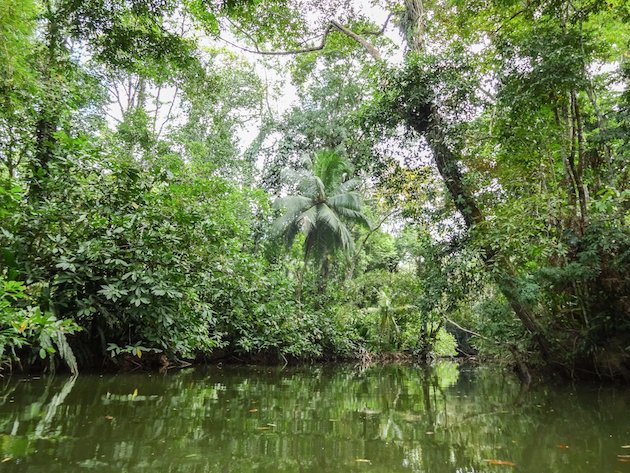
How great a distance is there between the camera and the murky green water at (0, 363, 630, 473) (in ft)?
6.48

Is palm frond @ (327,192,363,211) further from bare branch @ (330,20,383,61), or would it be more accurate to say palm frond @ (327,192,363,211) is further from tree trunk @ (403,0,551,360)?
tree trunk @ (403,0,551,360)

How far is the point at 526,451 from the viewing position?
2348mm

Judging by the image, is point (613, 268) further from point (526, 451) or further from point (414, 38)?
point (414, 38)

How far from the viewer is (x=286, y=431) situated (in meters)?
2.67

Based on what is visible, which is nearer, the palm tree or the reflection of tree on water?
the reflection of tree on water

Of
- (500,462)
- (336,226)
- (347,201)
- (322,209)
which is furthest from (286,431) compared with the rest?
(347,201)

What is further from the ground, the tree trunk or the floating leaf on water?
the tree trunk

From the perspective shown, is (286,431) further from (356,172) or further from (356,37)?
(356,37)

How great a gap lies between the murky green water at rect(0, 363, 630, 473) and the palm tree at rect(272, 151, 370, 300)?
1067cm

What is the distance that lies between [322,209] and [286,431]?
1294 cm

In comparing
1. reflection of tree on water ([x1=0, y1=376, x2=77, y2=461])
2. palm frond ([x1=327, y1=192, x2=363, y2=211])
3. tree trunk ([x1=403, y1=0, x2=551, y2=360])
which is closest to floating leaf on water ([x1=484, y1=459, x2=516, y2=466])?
reflection of tree on water ([x1=0, y1=376, x2=77, y2=461])

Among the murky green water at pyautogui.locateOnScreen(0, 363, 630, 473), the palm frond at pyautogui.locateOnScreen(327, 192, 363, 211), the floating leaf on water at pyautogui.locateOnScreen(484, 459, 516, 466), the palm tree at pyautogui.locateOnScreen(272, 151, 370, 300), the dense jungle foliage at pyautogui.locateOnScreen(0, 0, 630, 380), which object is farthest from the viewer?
the palm frond at pyautogui.locateOnScreen(327, 192, 363, 211)

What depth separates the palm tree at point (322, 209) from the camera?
1508cm

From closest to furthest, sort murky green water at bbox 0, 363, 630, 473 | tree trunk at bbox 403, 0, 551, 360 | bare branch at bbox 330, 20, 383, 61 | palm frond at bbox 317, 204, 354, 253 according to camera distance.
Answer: murky green water at bbox 0, 363, 630, 473 < tree trunk at bbox 403, 0, 551, 360 < bare branch at bbox 330, 20, 383, 61 < palm frond at bbox 317, 204, 354, 253
